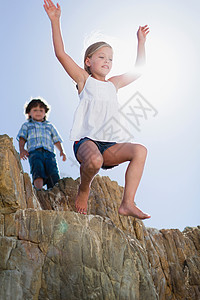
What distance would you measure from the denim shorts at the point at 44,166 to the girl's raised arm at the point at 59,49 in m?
2.95

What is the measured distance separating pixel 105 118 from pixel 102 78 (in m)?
0.70

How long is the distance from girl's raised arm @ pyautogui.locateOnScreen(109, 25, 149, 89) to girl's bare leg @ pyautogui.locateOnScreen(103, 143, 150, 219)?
108cm

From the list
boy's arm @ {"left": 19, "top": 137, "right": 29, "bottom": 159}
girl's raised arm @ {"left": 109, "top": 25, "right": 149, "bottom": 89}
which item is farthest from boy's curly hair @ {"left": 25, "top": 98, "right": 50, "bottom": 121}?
girl's raised arm @ {"left": 109, "top": 25, "right": 149, "bottom": 89}

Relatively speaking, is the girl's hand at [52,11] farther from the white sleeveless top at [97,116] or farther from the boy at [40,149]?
the boy at [40,149]

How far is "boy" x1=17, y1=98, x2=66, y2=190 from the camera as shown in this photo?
778 cm

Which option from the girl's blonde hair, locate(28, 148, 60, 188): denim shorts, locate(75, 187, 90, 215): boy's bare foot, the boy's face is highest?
the boy's face

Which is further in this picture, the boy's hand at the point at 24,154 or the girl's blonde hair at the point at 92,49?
the boy's hand at the point at 24,154

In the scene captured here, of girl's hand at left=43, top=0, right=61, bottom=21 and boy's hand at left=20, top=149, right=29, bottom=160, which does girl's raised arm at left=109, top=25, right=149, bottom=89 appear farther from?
boy's hand at left=20, top=149, right=29, bottom=160

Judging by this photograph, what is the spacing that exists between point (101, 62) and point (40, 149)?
3.16 m

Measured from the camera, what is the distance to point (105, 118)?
16.9ft

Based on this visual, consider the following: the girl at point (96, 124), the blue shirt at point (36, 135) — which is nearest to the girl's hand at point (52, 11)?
the girl at point (96, 124)

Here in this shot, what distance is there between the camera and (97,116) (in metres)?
5.14

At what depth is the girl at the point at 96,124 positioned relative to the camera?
4.88 m

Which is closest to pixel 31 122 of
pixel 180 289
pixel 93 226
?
pixel 93 226
